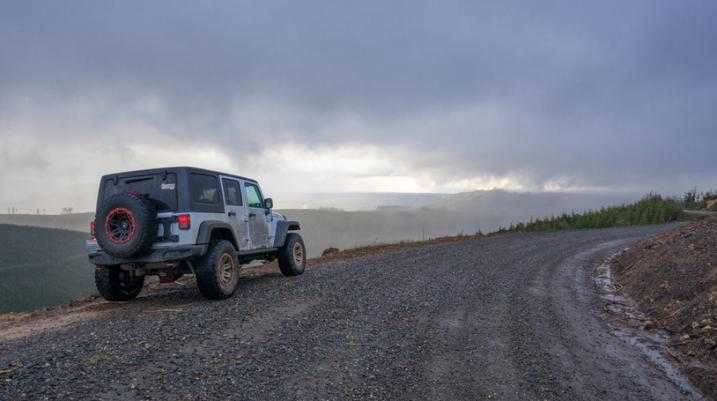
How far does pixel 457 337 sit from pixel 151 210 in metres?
5.48

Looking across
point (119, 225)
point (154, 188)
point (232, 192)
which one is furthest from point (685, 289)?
point (119, 225)

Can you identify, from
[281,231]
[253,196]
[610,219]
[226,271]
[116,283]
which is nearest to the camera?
[226,271]

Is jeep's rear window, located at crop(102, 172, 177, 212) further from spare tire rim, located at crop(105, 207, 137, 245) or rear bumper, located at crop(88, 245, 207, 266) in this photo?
rear bumper, located at crop(88, 245, 207, 266)

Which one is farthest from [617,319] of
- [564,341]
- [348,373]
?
[348,373]

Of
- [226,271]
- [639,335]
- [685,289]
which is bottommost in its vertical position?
[639,335]

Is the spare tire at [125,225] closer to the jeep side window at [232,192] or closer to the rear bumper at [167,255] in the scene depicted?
the rear bumper at [167,255]

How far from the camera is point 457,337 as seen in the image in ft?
22.7

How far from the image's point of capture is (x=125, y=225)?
27.5 ft

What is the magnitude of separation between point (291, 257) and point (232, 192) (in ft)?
8.22

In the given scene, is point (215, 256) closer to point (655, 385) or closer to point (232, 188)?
point (232, 188)

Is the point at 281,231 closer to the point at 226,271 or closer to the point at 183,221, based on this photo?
the point at 226,271

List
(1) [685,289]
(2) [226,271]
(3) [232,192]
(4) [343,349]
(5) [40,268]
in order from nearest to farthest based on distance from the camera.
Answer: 1. (4) [343,349]
2. (1) [685,289]
3. (2) [226,271]
4. (3) [232,192]
5. (5) [40,268]

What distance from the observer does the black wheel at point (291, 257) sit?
39.1 ft

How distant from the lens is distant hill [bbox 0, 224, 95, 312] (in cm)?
1901
